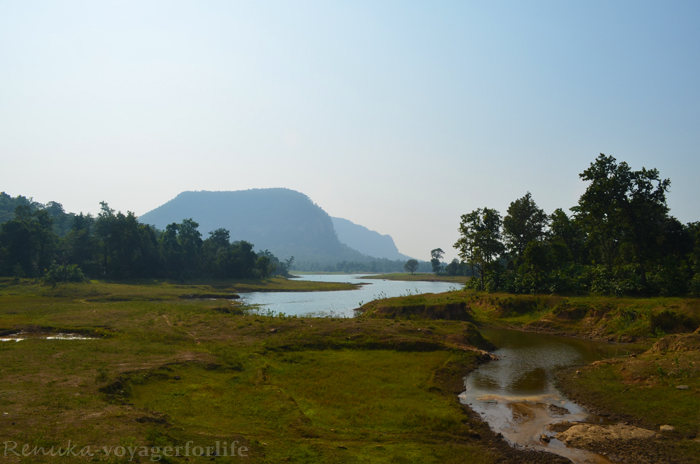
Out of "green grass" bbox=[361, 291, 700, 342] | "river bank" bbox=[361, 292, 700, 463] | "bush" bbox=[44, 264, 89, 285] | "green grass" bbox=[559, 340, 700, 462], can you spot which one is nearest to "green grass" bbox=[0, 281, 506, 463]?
"river bank" bbox=[361, 292, 700, 463]

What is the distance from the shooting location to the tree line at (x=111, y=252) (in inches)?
3009

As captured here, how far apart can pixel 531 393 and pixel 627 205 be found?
3440 centimetres

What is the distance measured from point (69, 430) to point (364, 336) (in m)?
21.3

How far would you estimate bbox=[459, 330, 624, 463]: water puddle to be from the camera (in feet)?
50.8

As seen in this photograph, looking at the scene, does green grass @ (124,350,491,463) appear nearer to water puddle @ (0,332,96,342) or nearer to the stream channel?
the stream channel

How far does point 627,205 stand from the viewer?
44.9 meters

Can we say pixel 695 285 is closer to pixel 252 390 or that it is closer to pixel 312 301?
pixel 252 390

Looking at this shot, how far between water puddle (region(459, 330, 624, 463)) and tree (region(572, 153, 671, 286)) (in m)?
17.5

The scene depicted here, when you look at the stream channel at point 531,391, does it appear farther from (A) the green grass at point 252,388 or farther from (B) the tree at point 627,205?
(B) the tree at point 627,205

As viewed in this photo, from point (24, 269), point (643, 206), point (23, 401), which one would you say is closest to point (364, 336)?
point (23, 401)

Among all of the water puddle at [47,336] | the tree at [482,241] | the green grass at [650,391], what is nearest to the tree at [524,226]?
the tree at [482,241]

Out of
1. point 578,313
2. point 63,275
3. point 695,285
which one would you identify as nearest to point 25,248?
point 63,275

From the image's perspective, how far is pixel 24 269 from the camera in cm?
7600

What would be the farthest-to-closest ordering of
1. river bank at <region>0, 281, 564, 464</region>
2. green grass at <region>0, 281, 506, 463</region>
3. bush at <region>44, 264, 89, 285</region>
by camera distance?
bush at <region>44, 264, 89, 285</region> → green grass at <region>0, 281, 506, 463</region> → river bank at <region>0, 281, 564, 464</region>
